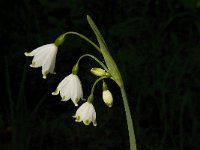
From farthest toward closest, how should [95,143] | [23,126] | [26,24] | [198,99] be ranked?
[26,24] → [198,99] → [95,143] → [23,126]

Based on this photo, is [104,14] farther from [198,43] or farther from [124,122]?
[124,122]

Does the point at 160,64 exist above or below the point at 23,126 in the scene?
above

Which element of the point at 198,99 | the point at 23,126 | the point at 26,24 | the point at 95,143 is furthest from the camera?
the point at 26,24

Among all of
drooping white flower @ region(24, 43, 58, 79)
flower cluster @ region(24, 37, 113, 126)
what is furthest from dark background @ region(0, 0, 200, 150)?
drooping white flower @ region(24, 43, 58, 79)

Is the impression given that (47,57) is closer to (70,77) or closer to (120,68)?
(70,77)

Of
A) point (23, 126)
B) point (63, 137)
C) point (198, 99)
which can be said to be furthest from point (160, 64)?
point (23, 126)

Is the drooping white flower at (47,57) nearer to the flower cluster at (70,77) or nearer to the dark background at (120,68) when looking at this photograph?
the flower cluster at (70,77)

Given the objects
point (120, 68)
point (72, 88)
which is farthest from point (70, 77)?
point (120, 68)

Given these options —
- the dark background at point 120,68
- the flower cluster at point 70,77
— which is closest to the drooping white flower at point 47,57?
the flower cluster at point 70,77
